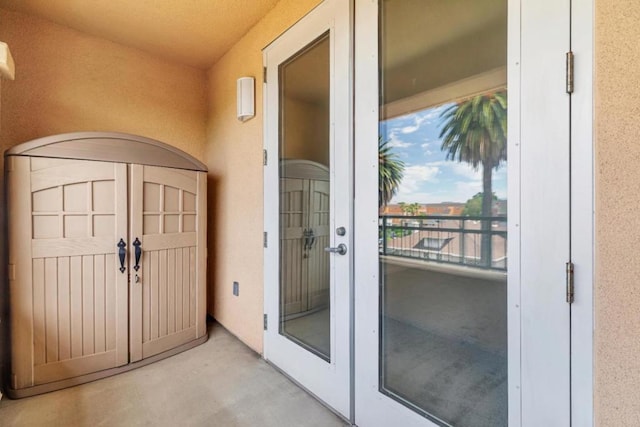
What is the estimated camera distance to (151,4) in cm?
209

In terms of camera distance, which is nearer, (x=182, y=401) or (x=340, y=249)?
(x=340, y=249)

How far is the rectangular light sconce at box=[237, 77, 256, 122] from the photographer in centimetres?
231

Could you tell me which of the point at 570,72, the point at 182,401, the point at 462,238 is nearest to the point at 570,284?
the point at 462,238

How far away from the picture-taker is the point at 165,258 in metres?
2.29

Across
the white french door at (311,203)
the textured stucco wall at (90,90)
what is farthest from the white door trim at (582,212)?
the textured stucco wall at (90,90)

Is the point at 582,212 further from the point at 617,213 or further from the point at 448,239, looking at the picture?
the point at 448,239

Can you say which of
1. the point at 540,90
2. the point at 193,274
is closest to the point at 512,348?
the point at 540,90

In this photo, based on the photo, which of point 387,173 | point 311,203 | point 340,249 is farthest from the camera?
point 311,203

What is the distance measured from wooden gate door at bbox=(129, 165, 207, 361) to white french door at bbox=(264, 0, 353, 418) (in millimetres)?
718

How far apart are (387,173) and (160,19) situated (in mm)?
2234

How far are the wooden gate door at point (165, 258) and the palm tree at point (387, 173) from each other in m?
1.70

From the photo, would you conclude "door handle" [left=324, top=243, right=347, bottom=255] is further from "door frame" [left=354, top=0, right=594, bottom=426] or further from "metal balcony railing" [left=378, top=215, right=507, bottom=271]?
"door frame" [left=354, top=0, right=594, bottom=426]

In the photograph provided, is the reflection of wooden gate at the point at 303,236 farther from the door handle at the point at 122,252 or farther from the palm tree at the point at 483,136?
the door handle at the point at 122,252

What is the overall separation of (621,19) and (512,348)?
1.05 m
